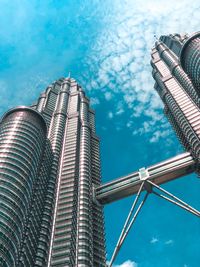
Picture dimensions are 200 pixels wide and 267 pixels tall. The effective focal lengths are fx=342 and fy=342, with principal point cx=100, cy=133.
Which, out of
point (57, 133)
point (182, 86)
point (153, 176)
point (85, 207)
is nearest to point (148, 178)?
point (153, 176)

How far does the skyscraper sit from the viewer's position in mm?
69000

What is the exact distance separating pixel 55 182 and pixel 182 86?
85.9 m

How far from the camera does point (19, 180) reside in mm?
74500

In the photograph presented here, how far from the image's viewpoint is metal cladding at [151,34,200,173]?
124688mm

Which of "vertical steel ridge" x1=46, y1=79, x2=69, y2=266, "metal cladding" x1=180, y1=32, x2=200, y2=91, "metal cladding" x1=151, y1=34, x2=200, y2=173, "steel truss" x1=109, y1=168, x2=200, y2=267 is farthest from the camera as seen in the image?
"metal cladding" x1=151, y1=34, x2=200, y2=173

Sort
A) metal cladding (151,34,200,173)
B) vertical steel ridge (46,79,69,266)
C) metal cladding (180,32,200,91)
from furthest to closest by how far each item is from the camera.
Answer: metal cladding (151,34,200,173) → metal cladding (180,32,200,91) → vertical steel ridge (46,79,69,266)

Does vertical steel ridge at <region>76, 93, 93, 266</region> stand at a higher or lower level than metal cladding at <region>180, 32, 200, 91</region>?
lower

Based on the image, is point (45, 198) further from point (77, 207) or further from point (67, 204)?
point (77, 207)

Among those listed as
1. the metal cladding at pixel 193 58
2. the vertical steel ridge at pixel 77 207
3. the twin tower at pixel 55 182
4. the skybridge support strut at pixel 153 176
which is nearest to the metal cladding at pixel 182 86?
the metal cladding at pixel 193 58

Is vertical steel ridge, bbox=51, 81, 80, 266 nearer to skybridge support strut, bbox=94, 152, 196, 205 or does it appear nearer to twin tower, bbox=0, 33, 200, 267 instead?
twin tower, bbox=0, 33, 200, 267

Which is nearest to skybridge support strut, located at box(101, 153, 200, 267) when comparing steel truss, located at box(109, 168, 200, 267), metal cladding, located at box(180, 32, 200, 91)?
steel truss, located at box(109, 168, 200, 267)

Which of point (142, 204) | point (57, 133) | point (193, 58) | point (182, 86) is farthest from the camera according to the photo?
point (182, 86)

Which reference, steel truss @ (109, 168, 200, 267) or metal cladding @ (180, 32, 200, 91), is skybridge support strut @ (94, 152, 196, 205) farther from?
metal cladding @ (180, 32, 200, 91)

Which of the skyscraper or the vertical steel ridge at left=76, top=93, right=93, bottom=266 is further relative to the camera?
the vertical steel ridge at left=76, top=93, right=93, bottom=266
